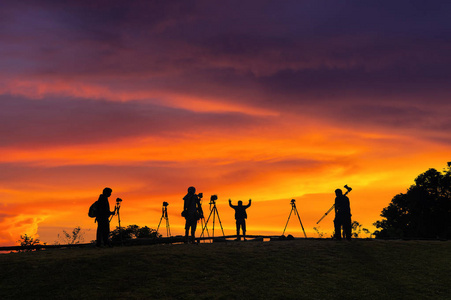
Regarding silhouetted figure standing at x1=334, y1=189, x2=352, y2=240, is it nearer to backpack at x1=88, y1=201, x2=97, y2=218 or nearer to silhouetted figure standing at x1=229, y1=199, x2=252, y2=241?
silhouetted figure standing at x1=229, y1=199, x2=252, y2=241

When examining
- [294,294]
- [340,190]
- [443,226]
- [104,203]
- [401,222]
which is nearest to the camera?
[294,294]

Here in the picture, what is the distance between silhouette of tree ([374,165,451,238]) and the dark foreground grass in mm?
35835

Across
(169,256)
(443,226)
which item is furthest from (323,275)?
(443,226)

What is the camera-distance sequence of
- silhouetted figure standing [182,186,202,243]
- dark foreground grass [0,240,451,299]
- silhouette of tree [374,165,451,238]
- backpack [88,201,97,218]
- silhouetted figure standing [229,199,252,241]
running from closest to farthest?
dark foreground grass [0,240,451,299] → backpack [88,201,97,218] → silhouetted figure standing [182,186,202,243] → silhouetted figure standing [229,199,252,241] → silhouette of tree [374,165,451,238]

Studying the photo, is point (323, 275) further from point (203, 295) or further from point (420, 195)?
point (420, 195)

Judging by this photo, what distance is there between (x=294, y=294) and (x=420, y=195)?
48.1 meters

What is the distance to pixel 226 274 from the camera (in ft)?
62.2

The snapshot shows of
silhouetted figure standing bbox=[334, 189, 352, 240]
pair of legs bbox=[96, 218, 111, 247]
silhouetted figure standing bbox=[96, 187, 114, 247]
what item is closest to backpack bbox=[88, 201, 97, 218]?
silhouetted figure standing bbox=[96, 187, 114, 247]

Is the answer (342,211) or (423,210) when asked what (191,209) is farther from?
(423,210)

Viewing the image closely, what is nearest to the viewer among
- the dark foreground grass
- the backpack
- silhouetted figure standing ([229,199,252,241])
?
the dark foreground grass

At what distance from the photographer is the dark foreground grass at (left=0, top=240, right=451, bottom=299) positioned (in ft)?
54.3

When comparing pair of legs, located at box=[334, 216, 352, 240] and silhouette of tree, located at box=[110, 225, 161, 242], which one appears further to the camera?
silhouette of tree, located at box=[110, 225, 161, 242]

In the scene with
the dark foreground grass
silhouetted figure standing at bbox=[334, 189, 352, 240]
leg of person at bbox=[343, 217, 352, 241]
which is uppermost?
silhouetted figure standing at bbox=[334, 189, 352, 240]

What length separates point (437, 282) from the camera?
2108 centimetres
